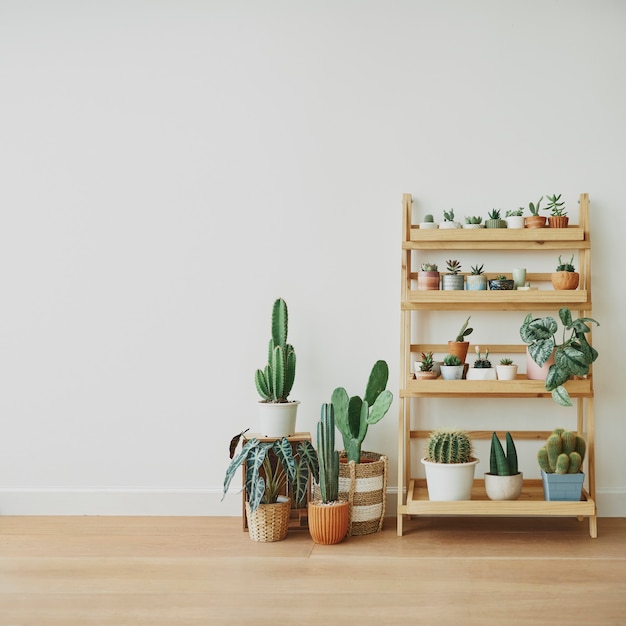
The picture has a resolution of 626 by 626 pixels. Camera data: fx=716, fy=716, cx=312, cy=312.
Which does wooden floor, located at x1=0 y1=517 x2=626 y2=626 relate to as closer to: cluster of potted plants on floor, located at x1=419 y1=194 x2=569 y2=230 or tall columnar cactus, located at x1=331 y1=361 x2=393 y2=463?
tall columnar cactus, located at x1=331 y1=361 x2=393 y2=463

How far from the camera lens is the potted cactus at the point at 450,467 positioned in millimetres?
3340

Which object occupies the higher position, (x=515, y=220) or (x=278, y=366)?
(x=515, y=220)

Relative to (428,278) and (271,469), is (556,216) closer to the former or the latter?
(428,278)

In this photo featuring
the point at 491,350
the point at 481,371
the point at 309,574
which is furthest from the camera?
the point at 491,350

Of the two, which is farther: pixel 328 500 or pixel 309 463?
pixel 309 463

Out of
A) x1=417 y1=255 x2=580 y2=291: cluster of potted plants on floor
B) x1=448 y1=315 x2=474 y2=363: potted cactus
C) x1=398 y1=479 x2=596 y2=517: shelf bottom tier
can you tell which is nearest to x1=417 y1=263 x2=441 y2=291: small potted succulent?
x1=417 y1=255 x2=580 y2=291: cluster of potted plants on floor

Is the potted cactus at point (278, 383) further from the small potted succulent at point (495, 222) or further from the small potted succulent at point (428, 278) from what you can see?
the small potted succulent at point (495, 222)

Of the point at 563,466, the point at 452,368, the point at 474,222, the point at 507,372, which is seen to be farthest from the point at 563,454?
the point at 474,222

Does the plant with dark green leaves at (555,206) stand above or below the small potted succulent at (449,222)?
above

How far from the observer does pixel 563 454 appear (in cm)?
335

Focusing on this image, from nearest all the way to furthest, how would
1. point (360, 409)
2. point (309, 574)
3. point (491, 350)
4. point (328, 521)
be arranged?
point (309, 574) < point (328, 521) < point (360, 409) < point (491, 350)

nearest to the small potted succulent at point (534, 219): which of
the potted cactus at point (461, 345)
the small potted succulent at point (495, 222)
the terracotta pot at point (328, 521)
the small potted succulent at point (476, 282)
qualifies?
the small potted succulent at point (495, 222)

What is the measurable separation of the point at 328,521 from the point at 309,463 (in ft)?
1.09

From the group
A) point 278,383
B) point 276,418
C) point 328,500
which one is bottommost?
point 328,500
